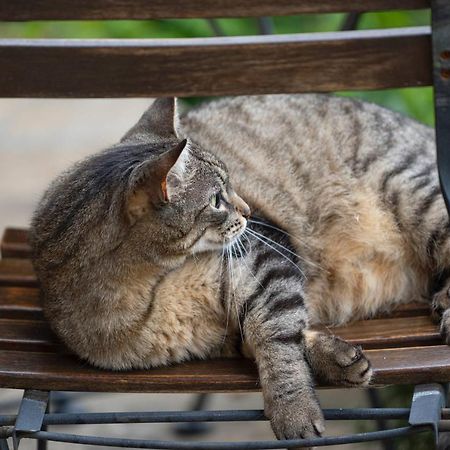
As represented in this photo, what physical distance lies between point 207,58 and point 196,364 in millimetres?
692

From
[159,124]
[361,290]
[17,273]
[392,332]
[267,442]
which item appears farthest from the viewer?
[17,273]

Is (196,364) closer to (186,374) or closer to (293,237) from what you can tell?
(186,374)

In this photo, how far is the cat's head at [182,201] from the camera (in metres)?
2.11

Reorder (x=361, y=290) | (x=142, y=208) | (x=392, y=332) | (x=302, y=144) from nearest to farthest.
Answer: (x=142, y=208)
(x=392, y=332)
(x=361, y=290)
(x=302, y=144)

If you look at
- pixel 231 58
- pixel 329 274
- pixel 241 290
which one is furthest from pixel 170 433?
pixel 231 58

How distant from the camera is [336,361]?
2117mm

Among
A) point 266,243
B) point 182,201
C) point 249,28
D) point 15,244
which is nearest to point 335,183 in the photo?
point 266,243

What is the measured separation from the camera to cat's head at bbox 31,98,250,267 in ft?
7.04

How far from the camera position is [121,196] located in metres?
2.15

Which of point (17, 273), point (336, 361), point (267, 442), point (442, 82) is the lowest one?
point (267, 442)

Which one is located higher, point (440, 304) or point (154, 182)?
point (154, 182)

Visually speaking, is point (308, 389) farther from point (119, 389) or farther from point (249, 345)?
point (119, 389)

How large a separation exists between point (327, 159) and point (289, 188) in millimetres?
172

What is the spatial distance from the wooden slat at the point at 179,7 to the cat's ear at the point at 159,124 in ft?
1.40
